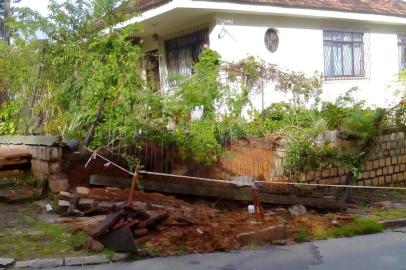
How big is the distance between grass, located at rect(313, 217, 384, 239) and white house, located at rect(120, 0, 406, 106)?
5.39m

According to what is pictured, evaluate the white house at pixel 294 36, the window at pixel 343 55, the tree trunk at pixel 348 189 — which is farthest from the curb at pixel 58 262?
the window at pixel 343 55

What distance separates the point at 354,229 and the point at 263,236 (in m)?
1.61

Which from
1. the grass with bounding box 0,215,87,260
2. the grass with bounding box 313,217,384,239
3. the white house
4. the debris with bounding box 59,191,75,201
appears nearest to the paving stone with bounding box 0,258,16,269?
the grass with bounding box 0,215,87,260

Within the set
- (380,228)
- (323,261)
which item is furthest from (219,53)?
(323,261)

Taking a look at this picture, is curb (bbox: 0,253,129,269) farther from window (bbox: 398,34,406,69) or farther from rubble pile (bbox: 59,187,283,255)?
window (bbox: 398,34,406,69)

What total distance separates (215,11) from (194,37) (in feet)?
5.03

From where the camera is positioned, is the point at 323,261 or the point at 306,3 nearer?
the point at 323,261

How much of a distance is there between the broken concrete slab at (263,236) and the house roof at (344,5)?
650 centimetres

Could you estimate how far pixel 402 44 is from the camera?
16.9 meters

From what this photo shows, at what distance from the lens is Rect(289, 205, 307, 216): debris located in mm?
8210

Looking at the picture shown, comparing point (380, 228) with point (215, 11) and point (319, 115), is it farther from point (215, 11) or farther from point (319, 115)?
point (215, 11)

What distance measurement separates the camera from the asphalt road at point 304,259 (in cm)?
551

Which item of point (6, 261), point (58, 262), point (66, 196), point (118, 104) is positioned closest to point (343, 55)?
point (118, 104)

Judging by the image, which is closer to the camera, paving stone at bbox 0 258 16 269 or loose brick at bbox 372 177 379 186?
paving stone at bbox 0 258 16 269
